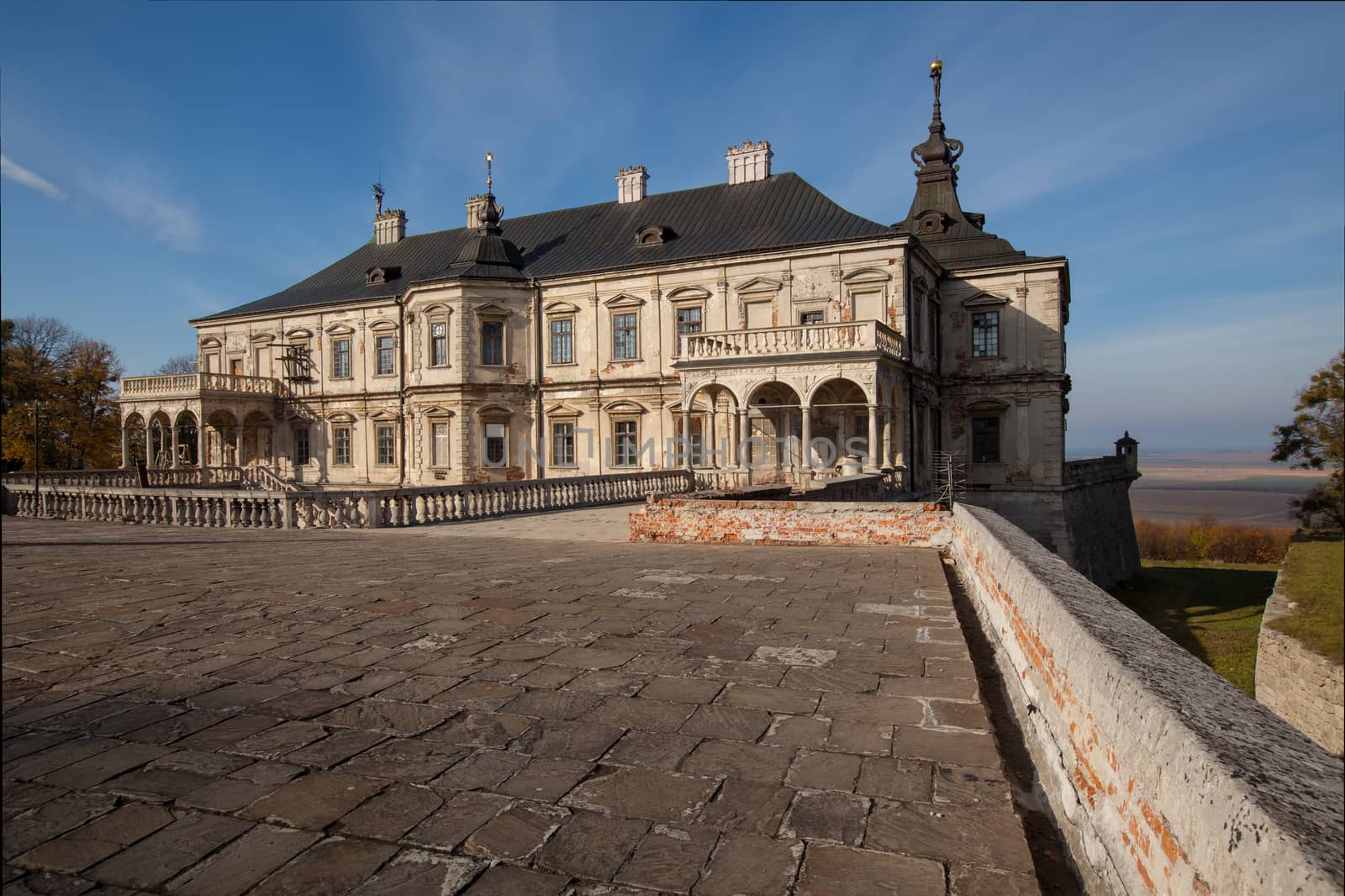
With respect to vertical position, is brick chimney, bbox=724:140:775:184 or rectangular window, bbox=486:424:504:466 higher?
brick chimney, bbox=724:140:775:184

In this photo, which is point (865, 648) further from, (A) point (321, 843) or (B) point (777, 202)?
(B) point (777, 202)

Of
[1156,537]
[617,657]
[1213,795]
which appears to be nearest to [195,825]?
[617,657]

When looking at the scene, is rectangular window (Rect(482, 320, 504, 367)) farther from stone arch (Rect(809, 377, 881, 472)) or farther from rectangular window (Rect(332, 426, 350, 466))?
stone arch (Rect(809, 377, 881, 472))

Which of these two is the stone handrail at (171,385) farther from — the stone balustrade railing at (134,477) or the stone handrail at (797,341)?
the stone handrail at (797,341)

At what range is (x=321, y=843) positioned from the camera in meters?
2.81

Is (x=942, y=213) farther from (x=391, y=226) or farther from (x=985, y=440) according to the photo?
(x=391, y=226)

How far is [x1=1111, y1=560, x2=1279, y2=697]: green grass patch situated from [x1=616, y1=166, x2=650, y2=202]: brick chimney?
2446 centimetres

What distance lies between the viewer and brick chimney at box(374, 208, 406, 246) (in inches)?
1559

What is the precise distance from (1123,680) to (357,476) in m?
35.7

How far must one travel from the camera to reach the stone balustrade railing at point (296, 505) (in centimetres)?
1617

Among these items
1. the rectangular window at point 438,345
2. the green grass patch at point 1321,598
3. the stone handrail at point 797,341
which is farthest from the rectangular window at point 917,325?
the green grass patch at point 1321,598

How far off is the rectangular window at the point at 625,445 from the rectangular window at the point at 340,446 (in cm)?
1325

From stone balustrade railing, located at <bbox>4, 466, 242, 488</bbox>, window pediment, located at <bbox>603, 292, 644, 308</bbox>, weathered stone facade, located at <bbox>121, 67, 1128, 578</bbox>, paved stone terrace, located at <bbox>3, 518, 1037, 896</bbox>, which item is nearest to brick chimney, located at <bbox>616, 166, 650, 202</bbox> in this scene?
weathered stone facade, located at <bbox>121, 67, 1128, 578</bbox>

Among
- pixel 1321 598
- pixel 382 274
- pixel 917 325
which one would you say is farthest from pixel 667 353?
pixel 1321 598
